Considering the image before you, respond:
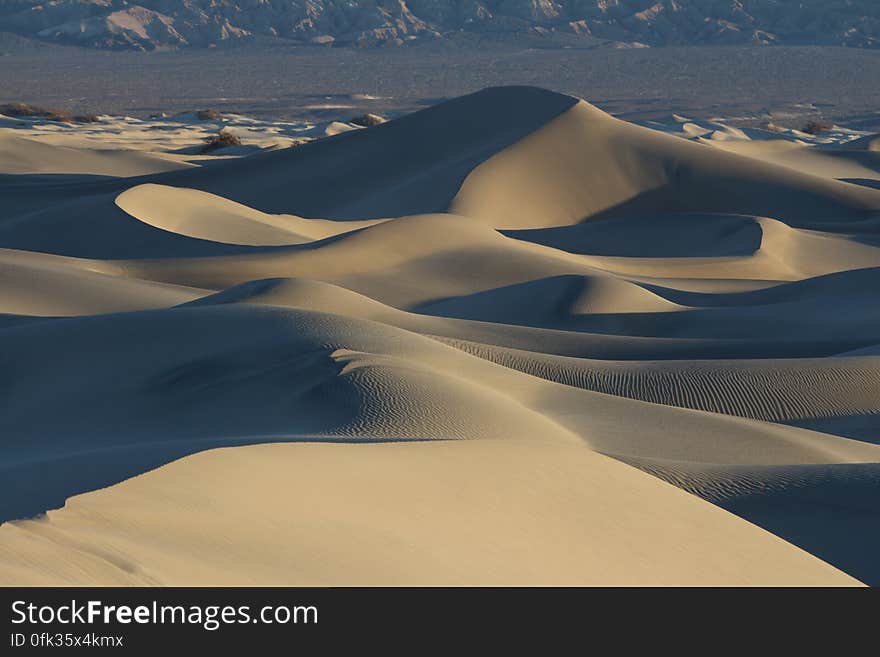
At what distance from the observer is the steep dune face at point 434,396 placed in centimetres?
459

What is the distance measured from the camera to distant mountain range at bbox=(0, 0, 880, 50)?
454 ft

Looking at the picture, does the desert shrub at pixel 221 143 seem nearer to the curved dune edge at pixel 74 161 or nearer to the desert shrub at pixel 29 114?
the curved dune edge at pixel 74 161

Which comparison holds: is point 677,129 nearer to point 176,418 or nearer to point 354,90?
Result: point 176,418

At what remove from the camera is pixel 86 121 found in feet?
178

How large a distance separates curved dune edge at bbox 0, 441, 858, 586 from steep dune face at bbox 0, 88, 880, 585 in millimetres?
14

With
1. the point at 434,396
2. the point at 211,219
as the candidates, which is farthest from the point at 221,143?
the point at 434,396

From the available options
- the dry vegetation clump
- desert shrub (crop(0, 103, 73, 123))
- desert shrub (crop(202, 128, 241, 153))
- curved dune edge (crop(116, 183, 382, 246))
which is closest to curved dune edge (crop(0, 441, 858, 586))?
curved dune edge (crop(116, 183, 382, 246))

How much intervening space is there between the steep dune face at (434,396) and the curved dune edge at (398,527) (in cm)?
1

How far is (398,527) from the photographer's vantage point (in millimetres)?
4789

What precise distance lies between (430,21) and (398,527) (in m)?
147

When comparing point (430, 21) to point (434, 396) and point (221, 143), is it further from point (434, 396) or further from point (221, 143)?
point (434, 396)

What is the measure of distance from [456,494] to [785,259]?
15.8m

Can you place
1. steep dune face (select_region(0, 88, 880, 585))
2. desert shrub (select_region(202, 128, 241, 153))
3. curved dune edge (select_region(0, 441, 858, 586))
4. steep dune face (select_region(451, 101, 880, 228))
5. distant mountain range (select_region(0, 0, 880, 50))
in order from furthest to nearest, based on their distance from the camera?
distant mountain range (select_region(0, 0, 880, 50)) < desert shrub (select_region(202, 128, 241, 153)) < steep dune face (select_region(451, 101, 880, 228)) < steep dune face (select_region(0, 88, 880, 585)) < curved dune edge (select_region(0, 441, 858, 586))

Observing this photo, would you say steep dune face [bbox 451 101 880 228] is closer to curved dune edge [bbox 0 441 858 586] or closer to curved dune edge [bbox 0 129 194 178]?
curved dune edge [bbox 0 129 194 178]
